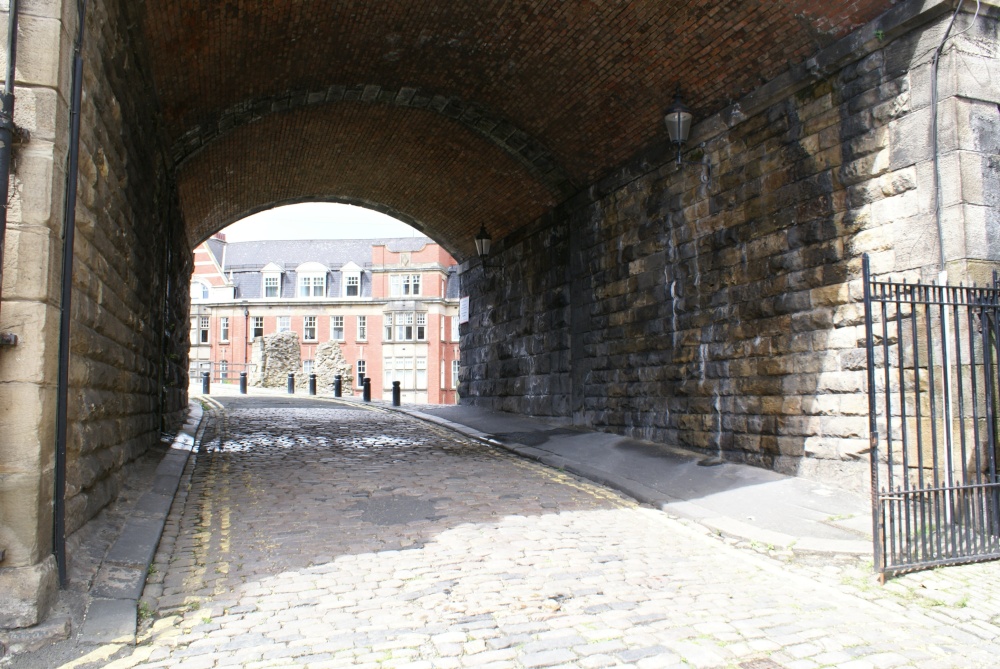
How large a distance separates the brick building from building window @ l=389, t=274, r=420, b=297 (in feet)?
0.23

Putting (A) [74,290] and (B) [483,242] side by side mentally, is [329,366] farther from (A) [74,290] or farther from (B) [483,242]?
(A) [74,290]

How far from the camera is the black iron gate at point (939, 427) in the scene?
511 centimetres

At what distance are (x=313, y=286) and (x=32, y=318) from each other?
50264mm

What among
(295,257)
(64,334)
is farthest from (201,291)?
(64,334)

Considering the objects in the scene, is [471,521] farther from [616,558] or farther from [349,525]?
[616,558]

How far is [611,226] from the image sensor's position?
11.6 m

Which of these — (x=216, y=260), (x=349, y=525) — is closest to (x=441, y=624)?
(x=349, y=525)

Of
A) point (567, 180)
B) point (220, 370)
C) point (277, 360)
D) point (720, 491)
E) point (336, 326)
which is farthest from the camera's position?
point (336, 326)

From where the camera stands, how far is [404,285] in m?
52.0

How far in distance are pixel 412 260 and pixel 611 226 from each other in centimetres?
4131

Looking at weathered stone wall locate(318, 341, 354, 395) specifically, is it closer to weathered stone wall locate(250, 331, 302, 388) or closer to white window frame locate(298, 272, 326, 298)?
weathered stone wall locate(250, 331, 302, 388)

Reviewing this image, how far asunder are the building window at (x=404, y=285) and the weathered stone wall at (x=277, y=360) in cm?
1694

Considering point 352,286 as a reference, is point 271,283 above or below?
above

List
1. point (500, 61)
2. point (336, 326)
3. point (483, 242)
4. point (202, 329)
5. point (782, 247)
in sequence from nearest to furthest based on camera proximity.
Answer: point (782, 247)
point (500, 61)
point (483, 242)
point (202, 329)
point (336, 326)
